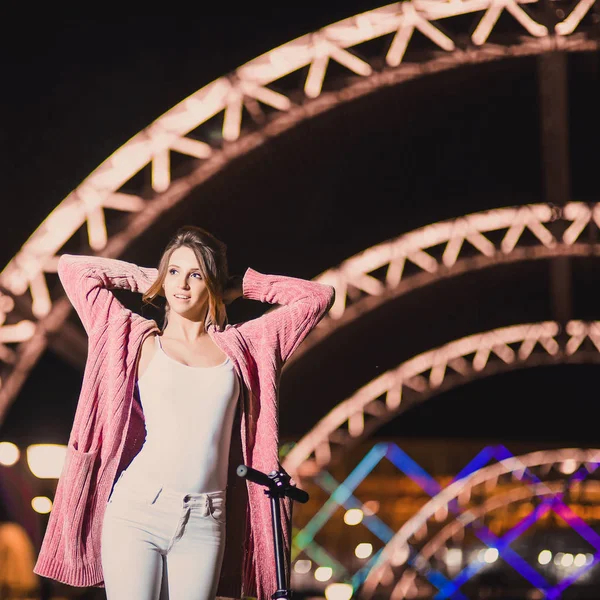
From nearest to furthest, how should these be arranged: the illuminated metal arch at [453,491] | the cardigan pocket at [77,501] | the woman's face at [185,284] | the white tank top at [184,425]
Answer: the white tank top at [184,425] → the cardigan pocket at [77,501] → the woman's face at [185,284] → the illuminated metal arch at [453,491]

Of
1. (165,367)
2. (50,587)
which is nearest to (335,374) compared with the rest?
(50,587)

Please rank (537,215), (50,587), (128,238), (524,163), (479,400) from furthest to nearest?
(479,400) → (537,215) → (524,163) → (50,587) → (128,238)

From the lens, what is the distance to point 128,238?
35.2ft

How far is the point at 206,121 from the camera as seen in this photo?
36.1 ft

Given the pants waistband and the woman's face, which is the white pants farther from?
the woman's face

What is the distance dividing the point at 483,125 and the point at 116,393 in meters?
10.8

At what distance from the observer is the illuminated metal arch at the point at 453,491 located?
33.9 metres

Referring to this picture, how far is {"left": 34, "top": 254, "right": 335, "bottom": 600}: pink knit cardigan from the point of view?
14.8 ft

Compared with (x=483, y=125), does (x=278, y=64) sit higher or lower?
lower

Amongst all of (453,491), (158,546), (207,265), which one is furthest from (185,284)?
(453,491)

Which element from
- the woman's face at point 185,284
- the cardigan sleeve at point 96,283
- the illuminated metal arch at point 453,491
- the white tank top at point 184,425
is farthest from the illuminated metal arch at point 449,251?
the illuminated metal arch at point 453,491

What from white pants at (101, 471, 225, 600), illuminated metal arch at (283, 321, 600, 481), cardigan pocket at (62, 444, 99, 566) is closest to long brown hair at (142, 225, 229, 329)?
cardigan pocket at (62, 444, 99, 566)

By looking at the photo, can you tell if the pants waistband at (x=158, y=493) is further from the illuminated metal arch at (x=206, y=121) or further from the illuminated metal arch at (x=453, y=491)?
the illuminated metal arch at (x=453, y=491)

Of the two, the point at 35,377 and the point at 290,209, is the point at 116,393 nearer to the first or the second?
the point at 35,377
